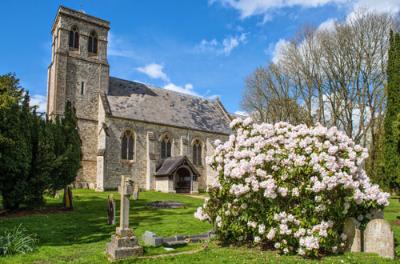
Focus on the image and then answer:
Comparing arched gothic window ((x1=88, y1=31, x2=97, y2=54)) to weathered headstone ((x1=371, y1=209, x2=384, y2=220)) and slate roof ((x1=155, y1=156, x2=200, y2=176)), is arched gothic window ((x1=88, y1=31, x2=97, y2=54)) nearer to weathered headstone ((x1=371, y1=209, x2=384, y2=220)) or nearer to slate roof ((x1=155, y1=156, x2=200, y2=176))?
slate roof ((x1=155, y1=156, x2=200, y2=176))

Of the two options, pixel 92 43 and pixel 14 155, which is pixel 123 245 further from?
pixel 92 43

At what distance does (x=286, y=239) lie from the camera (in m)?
8.55

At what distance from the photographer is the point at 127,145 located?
31.6 meters

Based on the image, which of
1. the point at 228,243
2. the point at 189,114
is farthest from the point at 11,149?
the point at 189,114

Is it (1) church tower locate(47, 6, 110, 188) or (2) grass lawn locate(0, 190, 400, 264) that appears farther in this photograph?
(1) church tower locate(47, 6, 110, 188)

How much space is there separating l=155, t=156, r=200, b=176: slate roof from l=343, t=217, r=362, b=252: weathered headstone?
22828 millimetres

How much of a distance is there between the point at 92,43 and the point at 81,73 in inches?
140

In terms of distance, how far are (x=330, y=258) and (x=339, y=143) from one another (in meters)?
3.06

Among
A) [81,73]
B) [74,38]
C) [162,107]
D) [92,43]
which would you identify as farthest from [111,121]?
[74,38]

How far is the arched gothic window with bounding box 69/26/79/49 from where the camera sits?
32.0m

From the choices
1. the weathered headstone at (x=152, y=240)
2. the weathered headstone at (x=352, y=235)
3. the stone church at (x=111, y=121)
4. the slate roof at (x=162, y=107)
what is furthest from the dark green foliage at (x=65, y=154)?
the weathered headstone at (x=352, y=235)

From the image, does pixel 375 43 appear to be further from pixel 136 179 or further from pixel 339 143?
pixel 136 179

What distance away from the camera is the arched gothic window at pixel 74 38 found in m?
32.0

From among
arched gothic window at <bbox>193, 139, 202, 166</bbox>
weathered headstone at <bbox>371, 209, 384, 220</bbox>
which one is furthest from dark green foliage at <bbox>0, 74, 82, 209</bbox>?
arched gothic window at <bbox>193, 139, 202, 166</bbox>
